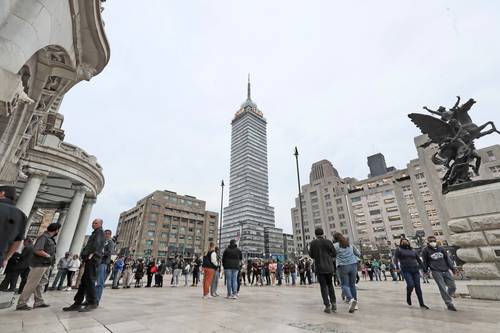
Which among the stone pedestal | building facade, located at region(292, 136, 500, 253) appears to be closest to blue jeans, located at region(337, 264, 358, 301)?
the stone pedestal

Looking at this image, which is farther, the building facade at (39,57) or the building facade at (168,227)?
the building facade at (168,227)

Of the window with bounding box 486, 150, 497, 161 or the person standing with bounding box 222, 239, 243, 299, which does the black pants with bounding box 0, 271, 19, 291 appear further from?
the window with bounding box 486, 150, 497, 161

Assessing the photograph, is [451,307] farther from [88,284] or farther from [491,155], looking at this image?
[491,155]

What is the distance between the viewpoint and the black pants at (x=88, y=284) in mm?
5074

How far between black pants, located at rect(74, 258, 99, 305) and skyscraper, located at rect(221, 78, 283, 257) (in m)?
126

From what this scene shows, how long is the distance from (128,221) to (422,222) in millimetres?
102998

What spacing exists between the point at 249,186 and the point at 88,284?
152m

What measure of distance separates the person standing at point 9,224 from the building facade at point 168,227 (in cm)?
7192

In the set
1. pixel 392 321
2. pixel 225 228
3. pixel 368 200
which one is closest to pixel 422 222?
pixel 368 200

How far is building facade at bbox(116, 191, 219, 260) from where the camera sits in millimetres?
76562

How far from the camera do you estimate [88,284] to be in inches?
201

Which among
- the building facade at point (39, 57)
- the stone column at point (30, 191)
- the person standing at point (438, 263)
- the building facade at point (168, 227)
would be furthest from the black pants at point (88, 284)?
the building facade at point (168, 227)

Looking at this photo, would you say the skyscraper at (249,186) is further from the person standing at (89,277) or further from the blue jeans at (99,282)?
the person standing at (89,277)

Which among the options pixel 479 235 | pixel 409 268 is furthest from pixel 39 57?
pixel 479 235
